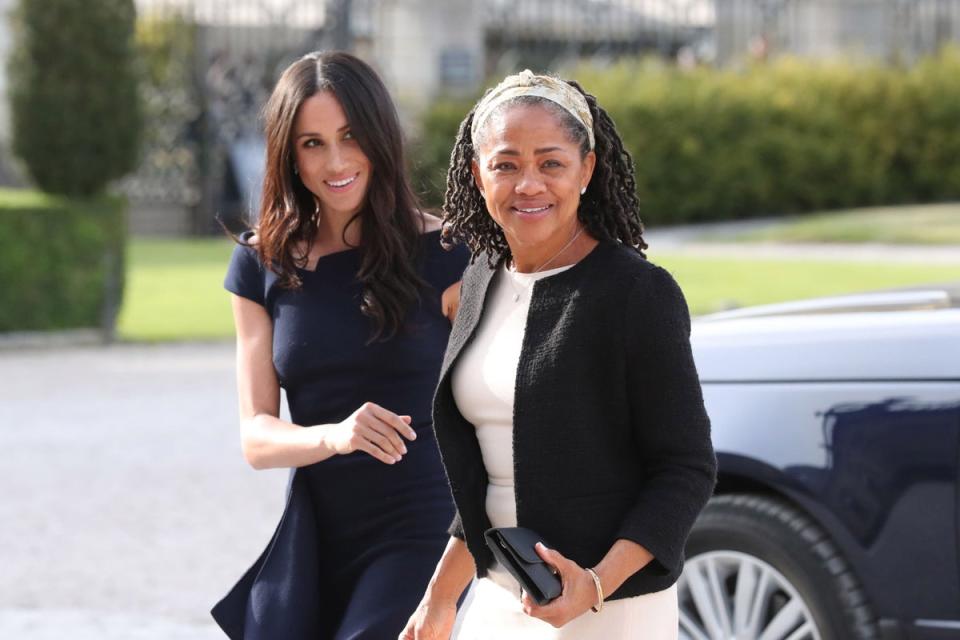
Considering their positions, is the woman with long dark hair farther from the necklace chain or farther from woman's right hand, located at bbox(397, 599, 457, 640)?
the necklace chain

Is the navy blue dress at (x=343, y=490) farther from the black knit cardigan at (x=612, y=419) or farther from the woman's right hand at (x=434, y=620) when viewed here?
the black knit cardigan at (x=612, y=419)

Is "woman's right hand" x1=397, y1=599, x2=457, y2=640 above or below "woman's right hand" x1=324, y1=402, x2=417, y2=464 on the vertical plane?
below

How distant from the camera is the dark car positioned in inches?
160

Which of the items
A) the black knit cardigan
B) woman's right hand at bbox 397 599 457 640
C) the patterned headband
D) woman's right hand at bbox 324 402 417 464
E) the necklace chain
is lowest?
woman's right hand at bbox 397 599 457 640

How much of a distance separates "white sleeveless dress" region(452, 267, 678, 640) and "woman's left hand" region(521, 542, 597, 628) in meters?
0.09

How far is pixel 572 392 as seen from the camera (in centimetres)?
250

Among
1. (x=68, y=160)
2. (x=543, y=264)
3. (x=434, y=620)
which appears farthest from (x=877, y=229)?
(x=543, y=264)

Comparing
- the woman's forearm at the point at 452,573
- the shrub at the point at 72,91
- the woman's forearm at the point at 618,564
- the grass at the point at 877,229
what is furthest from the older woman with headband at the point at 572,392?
the grass at the point at 877,229

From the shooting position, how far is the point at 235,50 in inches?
1180

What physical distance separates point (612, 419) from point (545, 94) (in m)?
0.48

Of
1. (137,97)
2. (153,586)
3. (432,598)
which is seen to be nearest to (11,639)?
(153,586)

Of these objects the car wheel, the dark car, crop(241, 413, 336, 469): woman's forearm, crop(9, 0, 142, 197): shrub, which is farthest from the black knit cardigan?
crop(9, 0, 142, 197): shrub

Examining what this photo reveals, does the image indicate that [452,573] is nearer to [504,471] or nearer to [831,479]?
[504,471]

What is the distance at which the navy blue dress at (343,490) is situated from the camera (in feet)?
11.3
